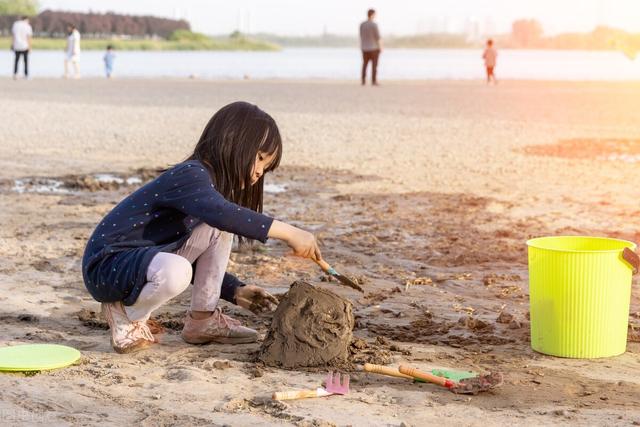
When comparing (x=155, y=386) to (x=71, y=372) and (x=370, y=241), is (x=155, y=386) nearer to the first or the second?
(x=71, y=372)

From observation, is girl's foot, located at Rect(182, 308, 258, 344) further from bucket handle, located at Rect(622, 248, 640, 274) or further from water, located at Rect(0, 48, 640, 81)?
water, located at Rect(0, 48, 640, 81)

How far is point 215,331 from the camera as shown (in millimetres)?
4332

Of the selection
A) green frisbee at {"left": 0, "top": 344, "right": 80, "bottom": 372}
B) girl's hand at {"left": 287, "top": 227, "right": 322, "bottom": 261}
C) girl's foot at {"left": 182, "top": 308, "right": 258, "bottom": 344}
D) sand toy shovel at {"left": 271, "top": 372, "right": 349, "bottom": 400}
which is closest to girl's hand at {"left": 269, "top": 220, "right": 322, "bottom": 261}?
girl's hand at {"left": 287, "top": 227, "right": 322, "bottom": 261}

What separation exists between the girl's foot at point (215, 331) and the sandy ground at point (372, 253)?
4 centimetres

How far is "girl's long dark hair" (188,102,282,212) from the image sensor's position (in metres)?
4.02

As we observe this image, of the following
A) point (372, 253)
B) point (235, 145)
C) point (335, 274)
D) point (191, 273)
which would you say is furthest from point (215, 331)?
point (372, 253)

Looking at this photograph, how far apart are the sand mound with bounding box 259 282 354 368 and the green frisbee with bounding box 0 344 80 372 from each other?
0.79 meters

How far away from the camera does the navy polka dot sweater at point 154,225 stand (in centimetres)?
→ 392

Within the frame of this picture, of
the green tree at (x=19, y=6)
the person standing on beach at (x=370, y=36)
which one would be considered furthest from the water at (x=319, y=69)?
the green tree at (x=19, y=6)

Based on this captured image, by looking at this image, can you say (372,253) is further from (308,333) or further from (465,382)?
(465,382)

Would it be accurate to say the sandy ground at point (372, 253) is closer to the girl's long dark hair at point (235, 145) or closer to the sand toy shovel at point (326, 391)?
the sand toy shovel at point (326, 391)

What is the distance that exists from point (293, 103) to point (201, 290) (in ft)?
45.8

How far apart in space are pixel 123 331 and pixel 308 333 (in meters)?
Result: 0.79

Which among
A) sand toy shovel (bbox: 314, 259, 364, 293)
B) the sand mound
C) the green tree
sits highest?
the green tree
